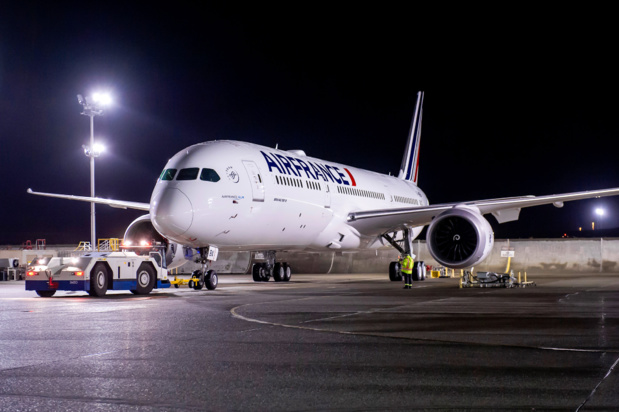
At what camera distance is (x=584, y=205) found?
8456 centimetres

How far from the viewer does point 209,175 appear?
1786 centimetres

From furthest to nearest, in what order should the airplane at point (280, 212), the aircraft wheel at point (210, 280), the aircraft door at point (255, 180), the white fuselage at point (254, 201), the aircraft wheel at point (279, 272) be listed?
the aircraft wheel at point (279, 272) < the aircraft wheel at point (210, 280) < the aircraft door at point (255, 180) < the airplane at point (280, 212) < the white fuselage at point (254, 201)

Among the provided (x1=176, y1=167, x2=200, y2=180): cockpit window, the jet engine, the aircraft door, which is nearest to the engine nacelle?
the aircraft door

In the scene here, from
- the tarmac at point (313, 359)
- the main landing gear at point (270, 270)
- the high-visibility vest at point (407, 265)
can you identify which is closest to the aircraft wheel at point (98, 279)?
the tarmac at point (313, 359)

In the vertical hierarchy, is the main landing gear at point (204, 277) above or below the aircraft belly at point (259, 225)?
below

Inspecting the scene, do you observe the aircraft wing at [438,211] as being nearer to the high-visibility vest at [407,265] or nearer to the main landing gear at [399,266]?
the main landing gear at [399,266]

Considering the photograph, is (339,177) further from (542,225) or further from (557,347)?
(542,225)

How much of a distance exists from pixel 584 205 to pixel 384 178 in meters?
62.3

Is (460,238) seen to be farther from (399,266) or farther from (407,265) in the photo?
(399,266)

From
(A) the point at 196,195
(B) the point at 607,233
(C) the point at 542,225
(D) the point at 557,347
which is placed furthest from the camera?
(C) the point at 542,225

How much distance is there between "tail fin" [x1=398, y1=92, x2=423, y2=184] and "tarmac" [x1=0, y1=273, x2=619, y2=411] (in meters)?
21.8

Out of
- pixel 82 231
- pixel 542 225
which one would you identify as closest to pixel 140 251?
pixel 82 231

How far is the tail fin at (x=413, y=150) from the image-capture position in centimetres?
3388

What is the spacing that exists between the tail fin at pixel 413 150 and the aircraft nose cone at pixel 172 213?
17825 millimetres
